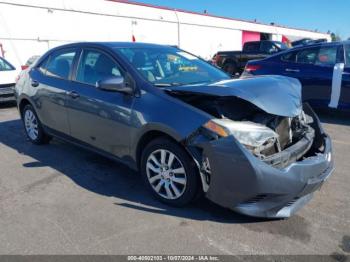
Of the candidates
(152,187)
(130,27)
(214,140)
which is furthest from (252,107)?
(130,27)

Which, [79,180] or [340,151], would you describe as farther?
[340,151]

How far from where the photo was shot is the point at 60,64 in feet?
16.0

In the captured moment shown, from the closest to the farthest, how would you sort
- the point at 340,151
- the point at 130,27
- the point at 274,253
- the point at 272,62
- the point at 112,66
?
the point at 274,253 → the point at 112,66 → the point at 340,151 → the point at 272,62 → the point at 130,27

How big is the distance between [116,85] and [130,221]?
4.45ft

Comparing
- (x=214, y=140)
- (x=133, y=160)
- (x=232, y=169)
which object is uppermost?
(x=214, y=140)

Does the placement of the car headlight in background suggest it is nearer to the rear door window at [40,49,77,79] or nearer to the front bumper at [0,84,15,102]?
the rear door window at [40,49,77,79]

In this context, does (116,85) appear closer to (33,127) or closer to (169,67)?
(169,67)

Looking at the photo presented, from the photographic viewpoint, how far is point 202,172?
120 inches

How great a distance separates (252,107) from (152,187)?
130 cm

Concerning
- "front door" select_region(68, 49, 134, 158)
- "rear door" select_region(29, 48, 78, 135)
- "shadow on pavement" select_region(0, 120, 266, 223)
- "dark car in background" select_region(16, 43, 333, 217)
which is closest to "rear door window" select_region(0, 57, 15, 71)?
"shadow on pavement" select_region(0, 120, 266, 223)

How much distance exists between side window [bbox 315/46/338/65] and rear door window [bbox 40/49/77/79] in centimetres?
491

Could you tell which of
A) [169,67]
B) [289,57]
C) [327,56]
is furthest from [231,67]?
[169,67]

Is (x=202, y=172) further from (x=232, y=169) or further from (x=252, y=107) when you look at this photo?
(x=252, y=107)

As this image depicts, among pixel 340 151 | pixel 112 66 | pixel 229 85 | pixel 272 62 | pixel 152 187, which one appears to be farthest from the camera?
pixel 272 62
